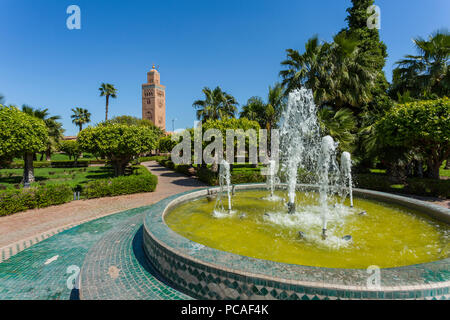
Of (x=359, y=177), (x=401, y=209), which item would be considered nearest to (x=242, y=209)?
(x=401, y=209)

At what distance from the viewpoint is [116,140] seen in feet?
48.7

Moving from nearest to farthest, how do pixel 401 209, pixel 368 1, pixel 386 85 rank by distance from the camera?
pixel 401 209 → pixel 386 85 → pixel 368 1

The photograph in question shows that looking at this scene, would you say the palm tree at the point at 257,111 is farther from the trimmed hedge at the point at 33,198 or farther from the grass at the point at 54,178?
the trimmed hedge at the point at 33,198

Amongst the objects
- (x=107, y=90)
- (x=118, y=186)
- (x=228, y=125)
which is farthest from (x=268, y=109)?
(x=107, y=90)

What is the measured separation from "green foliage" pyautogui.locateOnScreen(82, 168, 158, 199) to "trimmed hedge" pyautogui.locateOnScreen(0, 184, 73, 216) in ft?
3.01

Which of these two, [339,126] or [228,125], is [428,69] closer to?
[339,126]

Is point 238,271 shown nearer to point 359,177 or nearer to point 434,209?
point 434,209

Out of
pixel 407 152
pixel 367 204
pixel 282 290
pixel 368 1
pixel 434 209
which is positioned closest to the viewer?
pixel 282 290

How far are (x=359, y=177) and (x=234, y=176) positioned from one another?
7.90m

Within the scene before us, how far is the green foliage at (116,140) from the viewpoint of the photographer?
584 inches

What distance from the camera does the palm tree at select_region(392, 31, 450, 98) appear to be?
1272 cm

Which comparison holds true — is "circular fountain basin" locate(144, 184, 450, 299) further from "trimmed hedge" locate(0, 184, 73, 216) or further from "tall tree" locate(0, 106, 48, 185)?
"tall tree" locate(0, 106, 48, 185)

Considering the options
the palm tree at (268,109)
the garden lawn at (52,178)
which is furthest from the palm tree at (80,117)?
the palm tree at (268,109)

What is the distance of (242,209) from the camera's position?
26.2 ft
